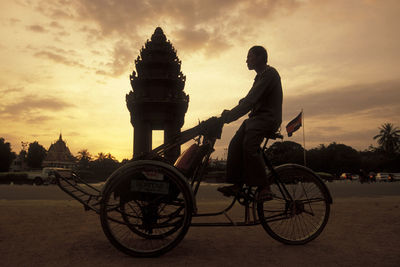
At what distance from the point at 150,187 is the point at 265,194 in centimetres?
119

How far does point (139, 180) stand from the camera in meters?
3.26

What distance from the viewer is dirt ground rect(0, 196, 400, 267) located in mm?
2992

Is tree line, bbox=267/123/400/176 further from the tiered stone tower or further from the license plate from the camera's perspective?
the license plate

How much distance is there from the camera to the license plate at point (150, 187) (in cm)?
325

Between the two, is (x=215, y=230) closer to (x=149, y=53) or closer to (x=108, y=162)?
(x=149, y=53)

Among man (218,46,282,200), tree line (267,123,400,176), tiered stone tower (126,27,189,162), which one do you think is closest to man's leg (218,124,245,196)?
man (218,46,282,200)

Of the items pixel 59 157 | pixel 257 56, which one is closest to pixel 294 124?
pixel 257 56

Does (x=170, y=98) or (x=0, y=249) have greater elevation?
(x=170, y=98)

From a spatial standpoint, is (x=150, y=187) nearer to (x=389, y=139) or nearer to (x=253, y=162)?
(x=253, y=162)

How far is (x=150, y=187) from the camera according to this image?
3.26m

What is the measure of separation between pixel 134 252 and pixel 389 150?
381 feet

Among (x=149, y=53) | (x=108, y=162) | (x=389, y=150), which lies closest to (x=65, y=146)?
(x=108, y=162)

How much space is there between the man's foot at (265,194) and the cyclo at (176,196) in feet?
0.15

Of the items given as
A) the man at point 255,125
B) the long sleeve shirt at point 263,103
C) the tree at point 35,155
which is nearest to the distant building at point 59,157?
the tree at point 35,155
